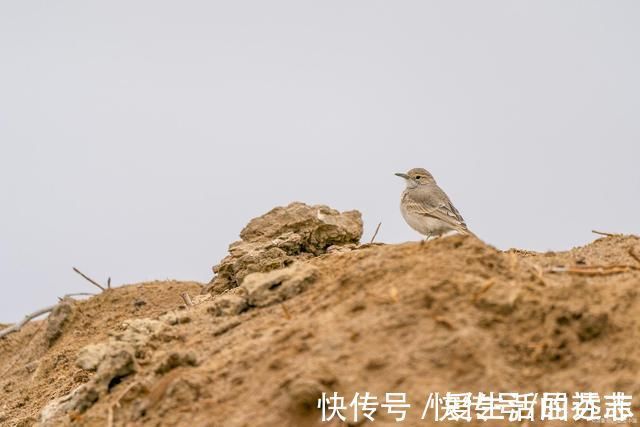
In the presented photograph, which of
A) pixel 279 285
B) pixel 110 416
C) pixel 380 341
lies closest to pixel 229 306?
pixel 279 285

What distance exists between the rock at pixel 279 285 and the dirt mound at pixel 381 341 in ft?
0.03

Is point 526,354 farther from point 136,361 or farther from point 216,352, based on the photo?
point 136,361

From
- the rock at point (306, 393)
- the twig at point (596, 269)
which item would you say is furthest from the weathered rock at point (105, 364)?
the twig at point (596, 269)

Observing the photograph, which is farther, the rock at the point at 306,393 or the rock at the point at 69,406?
the rock at the point at 69,406

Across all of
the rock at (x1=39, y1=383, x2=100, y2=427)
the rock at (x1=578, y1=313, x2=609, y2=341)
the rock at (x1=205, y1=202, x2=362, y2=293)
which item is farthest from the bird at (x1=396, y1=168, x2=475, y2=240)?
the rock at (x1=578, y1=313, x2=609, y2=341)

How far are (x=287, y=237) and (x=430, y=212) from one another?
2480 mm

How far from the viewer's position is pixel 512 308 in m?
5.78

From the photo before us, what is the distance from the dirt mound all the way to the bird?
413 cm

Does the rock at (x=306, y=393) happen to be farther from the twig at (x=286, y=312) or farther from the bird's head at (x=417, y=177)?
the bird's head at (x=417, y=177)

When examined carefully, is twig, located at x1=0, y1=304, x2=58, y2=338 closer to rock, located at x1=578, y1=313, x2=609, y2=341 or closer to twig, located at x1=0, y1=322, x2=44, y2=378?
twig, located at x1=0, y1=322, x2=44, y2=378

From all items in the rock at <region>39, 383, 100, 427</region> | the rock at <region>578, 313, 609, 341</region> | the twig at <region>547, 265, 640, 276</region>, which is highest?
the twig at <region>547, 265, 640, 276</region>

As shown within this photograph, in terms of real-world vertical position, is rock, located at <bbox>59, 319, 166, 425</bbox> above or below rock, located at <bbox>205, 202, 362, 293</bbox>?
below

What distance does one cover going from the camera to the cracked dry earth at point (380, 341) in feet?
17.9

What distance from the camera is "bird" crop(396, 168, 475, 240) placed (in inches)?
460
